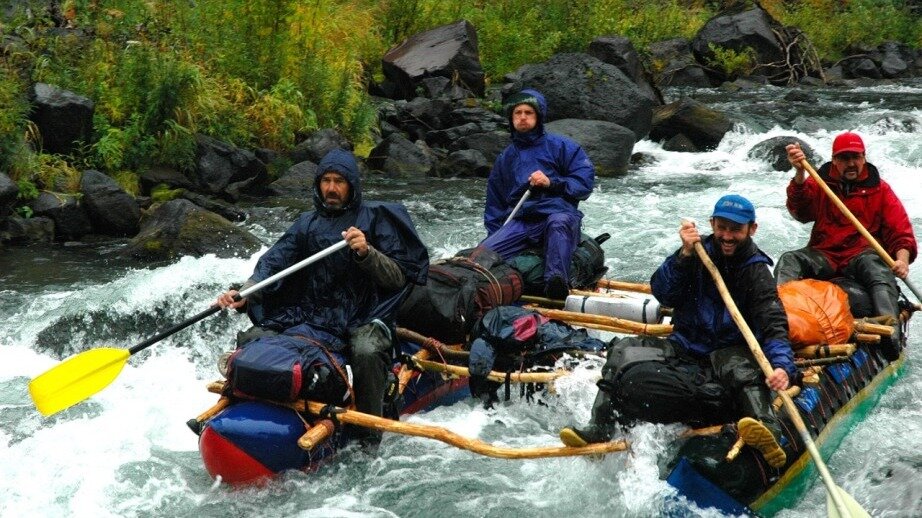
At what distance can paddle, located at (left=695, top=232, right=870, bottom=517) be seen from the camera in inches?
169

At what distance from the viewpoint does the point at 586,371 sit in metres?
5.77

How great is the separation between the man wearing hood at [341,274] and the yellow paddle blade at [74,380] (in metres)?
0.67

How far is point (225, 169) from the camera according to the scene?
37.1 feet

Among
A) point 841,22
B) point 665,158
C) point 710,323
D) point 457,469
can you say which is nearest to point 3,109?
point 457,469

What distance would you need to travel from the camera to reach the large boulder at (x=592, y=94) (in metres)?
14.5

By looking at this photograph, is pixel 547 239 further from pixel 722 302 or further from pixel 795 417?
pixel 795 417

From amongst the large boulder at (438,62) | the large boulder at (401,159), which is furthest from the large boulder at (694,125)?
the large boulder at (401,159)

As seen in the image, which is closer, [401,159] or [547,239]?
[547,239]

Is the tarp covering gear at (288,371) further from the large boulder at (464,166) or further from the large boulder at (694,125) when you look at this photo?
the large boulder at (694,125)

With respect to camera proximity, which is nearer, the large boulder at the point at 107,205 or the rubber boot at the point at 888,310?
the rubber boot at the point at 888,310

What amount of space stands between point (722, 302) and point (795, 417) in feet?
2.50

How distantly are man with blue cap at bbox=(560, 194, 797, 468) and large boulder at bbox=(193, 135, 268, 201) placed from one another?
22.9 ft

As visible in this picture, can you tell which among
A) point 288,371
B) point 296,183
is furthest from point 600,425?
point 296,183

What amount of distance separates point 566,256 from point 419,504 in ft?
7.66
